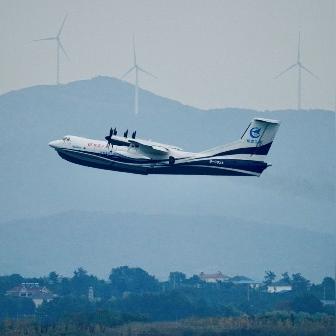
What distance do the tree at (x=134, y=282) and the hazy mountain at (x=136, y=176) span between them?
15337 mm

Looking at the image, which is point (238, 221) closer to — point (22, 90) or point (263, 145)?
point (22, 90)

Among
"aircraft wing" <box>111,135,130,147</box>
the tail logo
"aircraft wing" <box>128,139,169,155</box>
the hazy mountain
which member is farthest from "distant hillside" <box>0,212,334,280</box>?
"aircraft wing" <box>111,135,130,147</box>

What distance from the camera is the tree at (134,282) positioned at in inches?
4614

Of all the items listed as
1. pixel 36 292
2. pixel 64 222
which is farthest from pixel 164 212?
pixel 36 292

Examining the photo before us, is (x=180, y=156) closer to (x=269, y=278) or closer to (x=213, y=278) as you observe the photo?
(x=213, y=278)

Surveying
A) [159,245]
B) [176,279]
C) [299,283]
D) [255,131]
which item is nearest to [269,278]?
[299,283]

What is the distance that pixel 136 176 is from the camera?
14488cm

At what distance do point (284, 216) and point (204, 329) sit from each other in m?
46.2

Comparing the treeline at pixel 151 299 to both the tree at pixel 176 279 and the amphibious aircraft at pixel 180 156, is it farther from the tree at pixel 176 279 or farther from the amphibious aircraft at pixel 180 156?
the amphibious aircraft at pixel 180 156

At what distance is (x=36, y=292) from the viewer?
113 metres

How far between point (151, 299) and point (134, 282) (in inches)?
603

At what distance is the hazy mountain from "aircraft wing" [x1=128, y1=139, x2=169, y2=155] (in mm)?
41030

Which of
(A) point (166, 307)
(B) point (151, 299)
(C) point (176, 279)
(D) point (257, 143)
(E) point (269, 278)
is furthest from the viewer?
(C) point (176, 279)

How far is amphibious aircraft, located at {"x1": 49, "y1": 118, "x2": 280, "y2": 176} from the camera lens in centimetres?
8662
